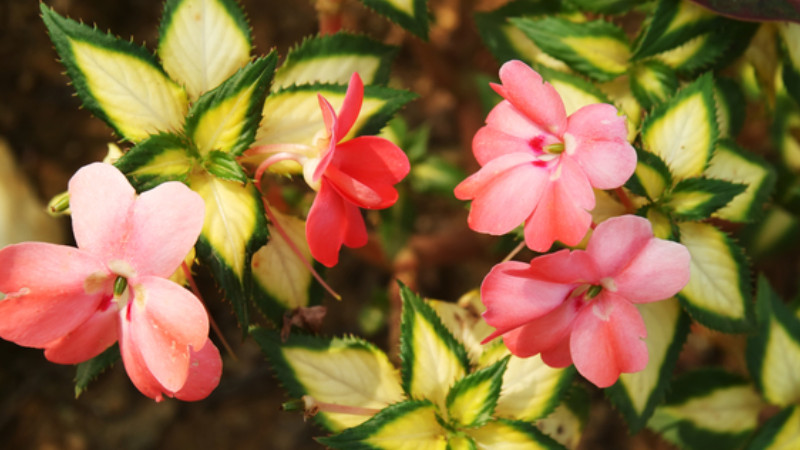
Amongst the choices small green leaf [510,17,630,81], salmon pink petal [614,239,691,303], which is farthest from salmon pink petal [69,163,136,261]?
small green leaf [510,17,630,81]

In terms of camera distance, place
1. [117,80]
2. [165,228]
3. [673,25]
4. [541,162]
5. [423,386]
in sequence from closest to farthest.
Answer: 1. [165,228]
2. [541,162]
3. [117,80]
4. [423,386]
5. [673,25]

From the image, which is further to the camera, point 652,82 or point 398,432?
point 652,82

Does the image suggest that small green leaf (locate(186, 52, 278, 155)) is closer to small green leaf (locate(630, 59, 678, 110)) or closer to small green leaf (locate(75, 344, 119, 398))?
small green leaf (locate(75, 344, 119, 398))

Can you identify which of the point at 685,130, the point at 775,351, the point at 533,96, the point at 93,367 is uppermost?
the point at 533,96

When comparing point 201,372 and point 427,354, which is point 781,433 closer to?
point 427,354

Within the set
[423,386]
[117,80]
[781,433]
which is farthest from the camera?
[781,433]

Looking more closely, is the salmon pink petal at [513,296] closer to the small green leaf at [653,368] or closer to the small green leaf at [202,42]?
the small green leaf at [653,368]

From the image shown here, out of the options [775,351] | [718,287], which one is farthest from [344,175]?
[775,351]

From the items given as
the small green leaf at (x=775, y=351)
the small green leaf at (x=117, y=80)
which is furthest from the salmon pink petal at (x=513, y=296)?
Result: the small green leaf at (x=775, y=351)
